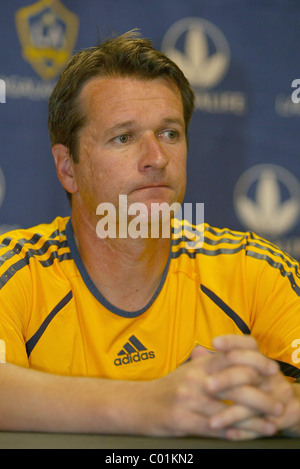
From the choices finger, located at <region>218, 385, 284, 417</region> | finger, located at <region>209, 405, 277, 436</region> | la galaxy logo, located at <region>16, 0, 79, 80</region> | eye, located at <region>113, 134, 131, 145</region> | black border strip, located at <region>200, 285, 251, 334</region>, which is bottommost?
finger, located at <region>209, 405, 277, 436</region>

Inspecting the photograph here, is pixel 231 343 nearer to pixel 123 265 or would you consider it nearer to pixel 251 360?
pixel 251 360

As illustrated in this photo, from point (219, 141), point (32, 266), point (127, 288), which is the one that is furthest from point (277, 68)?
point (32, 266)

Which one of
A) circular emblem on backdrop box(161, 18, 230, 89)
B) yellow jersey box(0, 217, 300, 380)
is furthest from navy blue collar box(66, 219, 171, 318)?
circular emblem on backdrop box(161, 18, 230, 89)

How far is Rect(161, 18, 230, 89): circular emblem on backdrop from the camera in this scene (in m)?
1.86

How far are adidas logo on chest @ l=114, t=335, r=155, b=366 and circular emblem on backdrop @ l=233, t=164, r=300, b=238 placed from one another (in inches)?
29.8

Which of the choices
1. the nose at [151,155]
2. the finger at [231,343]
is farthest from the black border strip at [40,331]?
the finger at [231,343]

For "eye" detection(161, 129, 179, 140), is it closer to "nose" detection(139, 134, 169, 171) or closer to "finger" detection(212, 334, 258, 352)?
"nose" detection(139, 134, 169, 171)

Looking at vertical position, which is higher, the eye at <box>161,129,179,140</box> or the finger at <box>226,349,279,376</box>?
the eye at <box>161,129,179,140</box>

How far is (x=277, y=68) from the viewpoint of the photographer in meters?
1.94

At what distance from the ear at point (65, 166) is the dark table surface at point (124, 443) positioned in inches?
30.6

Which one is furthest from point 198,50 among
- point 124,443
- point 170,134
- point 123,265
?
point 124,443

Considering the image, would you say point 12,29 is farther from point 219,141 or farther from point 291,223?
point 291,223

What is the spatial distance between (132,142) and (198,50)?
745 mm
